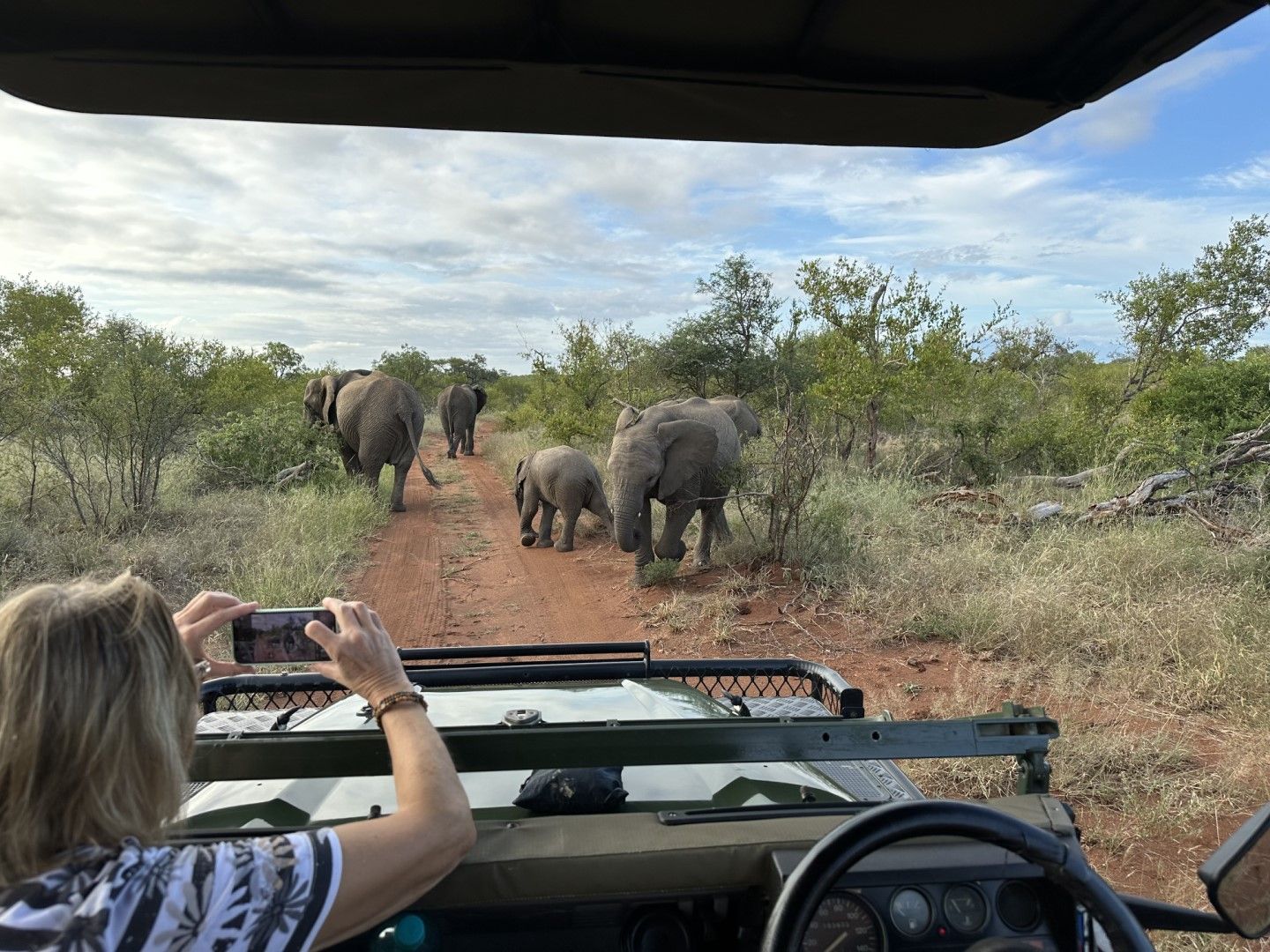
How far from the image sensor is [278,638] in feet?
5.04

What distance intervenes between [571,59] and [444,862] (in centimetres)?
150

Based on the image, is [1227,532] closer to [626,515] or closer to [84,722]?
[626,515]

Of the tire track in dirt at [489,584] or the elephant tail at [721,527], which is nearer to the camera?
the tire track in dirt at [489,584]

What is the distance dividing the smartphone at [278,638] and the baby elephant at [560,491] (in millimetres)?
8347

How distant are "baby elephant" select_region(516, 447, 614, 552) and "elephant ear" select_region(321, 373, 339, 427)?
5.63 m

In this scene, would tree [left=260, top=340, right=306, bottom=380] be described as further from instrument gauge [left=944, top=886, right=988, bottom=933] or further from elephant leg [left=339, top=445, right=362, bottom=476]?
instrument gauge [left=944, top=886, right=988, bottom=933]

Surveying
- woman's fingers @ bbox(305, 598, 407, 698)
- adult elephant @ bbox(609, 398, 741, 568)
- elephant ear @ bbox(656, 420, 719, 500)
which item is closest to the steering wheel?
woman's fingers @ bbox(305, 598, 407, 698)

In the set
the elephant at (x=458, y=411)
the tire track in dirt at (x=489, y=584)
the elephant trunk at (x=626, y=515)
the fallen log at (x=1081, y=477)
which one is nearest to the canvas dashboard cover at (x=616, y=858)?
the tire track in dirt at (x=489, y=584)

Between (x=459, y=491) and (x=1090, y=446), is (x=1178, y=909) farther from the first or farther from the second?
(x=459, y=491)

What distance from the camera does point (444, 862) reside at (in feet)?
4.12

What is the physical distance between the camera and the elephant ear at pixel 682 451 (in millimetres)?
8867

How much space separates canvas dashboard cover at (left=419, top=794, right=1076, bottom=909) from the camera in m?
1.40

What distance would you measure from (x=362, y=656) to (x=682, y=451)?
7533 mm

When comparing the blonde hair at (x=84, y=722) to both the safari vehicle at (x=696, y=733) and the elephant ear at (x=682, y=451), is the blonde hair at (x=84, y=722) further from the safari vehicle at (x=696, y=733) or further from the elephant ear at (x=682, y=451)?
the elephant ear at (x=682, y=451)
